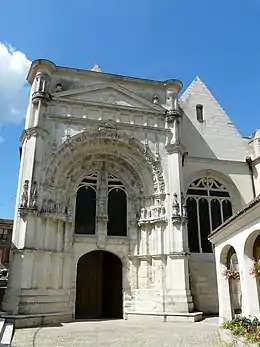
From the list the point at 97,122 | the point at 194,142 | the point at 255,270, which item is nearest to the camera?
the point at 255,270

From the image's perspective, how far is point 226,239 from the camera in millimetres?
9891

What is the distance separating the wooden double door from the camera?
590 inches

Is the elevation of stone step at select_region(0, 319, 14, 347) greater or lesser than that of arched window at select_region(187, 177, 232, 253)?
lesser

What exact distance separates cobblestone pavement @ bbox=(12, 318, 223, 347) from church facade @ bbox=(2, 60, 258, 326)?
118 cm

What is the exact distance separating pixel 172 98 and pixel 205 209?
5.82 metres

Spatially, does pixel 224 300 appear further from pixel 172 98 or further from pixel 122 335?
pixel 172 98

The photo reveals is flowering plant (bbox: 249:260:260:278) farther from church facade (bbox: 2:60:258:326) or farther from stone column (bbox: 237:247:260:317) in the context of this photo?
church facade (bbox: 2:60:258:326)

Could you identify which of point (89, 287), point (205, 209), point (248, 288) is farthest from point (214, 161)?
point (248, 288)

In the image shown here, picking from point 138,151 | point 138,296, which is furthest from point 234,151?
point 138,296

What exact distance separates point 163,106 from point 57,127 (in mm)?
5455

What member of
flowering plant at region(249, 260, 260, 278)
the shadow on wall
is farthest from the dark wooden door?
flowering plant at region(249, 260, 260, 278)

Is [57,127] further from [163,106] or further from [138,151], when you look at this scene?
[163,106]

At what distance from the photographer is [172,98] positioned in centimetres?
1675

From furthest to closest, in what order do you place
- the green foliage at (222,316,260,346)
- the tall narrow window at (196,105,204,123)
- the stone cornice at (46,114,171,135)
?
the tall narrow window at (196,105,204,123) < the stone cornice at (46,114,171,135) < the green foliage at (222,316,260,346)
